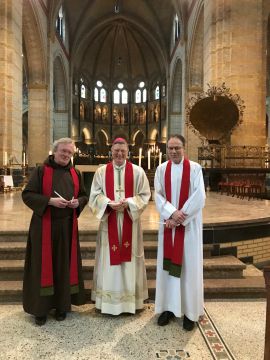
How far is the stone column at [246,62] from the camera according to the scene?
12258mm

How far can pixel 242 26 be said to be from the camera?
40.3 ft

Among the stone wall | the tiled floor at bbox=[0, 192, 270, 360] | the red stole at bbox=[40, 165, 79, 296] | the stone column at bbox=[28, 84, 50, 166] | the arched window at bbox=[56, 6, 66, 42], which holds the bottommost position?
the tiled floor at bbox=[0, 192, 270, 360]

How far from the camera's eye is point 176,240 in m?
3.28

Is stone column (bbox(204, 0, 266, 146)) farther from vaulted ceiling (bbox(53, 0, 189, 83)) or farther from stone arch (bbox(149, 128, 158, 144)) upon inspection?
stone arch (bbox(149, 128, 158, 144))

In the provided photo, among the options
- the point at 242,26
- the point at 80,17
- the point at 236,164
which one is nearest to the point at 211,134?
the point at 236,164

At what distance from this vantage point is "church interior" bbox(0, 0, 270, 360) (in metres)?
3.00

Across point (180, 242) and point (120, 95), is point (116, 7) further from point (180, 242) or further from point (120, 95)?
point (180, 242)

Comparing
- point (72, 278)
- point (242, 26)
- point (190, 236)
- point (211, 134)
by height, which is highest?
point (242, 26)

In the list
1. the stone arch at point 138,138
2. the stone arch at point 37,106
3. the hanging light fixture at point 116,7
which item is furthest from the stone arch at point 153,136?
the stone arch at point 37,106

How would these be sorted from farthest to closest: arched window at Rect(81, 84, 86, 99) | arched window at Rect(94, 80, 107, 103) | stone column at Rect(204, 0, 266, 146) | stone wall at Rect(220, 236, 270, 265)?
arched window at Rect(94, 80, 107, 103)
arched window at Rect(81, 84, 86, 99)
stone column at Rect(204, 0, 266, 146)
stone wall at Rect(220, 236, 270, 265)

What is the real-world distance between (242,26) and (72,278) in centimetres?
1188

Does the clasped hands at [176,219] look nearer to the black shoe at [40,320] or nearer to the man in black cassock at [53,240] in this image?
the man in black cassock at [53,240]

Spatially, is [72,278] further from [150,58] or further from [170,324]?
[150,58]

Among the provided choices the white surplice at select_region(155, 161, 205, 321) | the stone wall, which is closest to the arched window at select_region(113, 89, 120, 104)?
the stone wall
